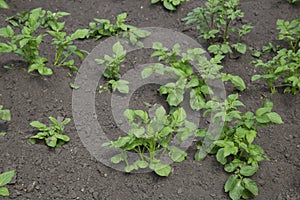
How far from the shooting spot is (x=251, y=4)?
160 inches

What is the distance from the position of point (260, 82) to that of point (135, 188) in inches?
52.9

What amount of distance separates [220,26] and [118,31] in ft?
2.67

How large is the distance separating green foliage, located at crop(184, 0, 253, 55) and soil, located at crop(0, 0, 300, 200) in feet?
0.48

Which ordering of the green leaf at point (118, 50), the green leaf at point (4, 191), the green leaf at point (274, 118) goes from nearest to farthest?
the green leaf at point (4, 191) → the green leaf at point (274, 118) → the green leaf at point (118, 50)

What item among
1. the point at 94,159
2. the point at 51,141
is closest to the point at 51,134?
the point at 51,141

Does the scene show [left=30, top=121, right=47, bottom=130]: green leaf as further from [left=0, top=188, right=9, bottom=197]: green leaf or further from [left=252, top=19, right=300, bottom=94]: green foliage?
[left=252, top=19, right=300, bottom=94]: green foliage

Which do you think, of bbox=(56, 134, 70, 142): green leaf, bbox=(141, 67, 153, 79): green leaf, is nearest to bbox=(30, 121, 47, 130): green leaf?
bbox=(56, 134, 70, 142): green leaf

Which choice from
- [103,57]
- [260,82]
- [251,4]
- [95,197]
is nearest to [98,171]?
[95,197]

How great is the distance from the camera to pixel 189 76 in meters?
3.25

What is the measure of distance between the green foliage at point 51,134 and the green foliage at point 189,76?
0.70 meters

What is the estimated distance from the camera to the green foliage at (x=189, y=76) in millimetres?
3066

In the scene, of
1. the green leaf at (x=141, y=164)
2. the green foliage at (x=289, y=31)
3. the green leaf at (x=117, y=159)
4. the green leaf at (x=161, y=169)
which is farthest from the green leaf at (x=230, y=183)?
the green foliage at (x=289, y=31)

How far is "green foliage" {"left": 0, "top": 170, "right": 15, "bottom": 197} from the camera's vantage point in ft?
7.88

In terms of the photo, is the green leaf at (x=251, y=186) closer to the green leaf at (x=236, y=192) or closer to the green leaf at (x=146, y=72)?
the green leaf at (x=236, y=192)
